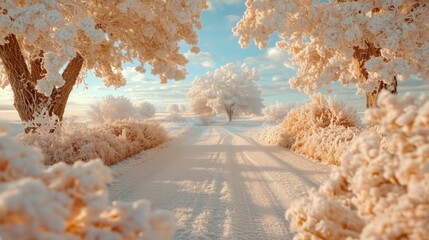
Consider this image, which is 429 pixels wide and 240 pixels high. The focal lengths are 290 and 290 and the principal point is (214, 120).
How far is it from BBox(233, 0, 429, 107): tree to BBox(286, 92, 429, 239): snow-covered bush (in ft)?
19.8

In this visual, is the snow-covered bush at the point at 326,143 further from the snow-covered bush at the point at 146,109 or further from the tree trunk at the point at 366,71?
the snow-covered bush at the point at 146,109

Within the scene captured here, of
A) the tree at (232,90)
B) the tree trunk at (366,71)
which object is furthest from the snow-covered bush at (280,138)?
the tree at (232,90)

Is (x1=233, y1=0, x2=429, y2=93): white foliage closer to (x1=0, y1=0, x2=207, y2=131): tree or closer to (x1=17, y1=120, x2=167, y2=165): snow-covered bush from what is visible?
(x1=0, y1=0, x2=207, y2=131): tree

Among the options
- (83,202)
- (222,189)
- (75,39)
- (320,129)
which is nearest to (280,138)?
(320,129)

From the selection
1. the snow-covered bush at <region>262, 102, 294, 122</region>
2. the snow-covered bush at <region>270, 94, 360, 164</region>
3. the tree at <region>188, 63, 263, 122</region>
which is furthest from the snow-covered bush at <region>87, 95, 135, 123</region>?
the snow-covered bush at <region>270, 94, 360, 164</region>

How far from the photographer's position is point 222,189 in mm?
3859

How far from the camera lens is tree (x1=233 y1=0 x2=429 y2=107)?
6301 millimetres

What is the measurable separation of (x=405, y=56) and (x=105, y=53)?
7760 millimetres

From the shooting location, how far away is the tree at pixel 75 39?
4.94 metres

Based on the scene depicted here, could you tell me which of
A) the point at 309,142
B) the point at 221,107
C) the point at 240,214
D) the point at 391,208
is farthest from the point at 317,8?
the point at 221,107

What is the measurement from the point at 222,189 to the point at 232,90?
3552 centimetres

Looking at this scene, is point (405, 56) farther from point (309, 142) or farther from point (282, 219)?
point (282, 219)

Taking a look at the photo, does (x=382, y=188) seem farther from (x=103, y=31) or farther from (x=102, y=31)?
(x=103, y=31)

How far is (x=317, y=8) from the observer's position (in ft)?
24.5
